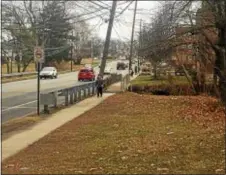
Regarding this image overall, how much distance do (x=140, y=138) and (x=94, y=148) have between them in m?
1.60

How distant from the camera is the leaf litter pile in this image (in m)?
8.73

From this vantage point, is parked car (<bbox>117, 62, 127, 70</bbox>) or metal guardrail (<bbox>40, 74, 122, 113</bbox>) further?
parked car (<bbox>117, 62, 127, 70</bbox>)

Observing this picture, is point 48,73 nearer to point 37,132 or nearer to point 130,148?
point 37,132

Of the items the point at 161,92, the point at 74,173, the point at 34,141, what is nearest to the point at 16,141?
the point at 34,141

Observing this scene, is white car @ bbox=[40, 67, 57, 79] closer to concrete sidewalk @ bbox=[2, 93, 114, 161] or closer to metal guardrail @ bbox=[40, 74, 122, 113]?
metal guardrail @ bbox=[40, 74, 122, 113]

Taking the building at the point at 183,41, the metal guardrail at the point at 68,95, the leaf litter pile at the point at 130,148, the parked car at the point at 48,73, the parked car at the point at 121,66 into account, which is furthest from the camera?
the parked car at the point at 121,66

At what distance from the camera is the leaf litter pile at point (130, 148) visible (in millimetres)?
8734

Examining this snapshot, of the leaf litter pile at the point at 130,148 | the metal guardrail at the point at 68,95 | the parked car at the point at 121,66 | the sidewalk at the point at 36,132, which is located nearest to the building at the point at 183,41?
the leaf litter pile at the point at 130,148

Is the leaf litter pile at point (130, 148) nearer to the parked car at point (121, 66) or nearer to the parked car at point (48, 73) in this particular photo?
the parked car at point (48, 73)

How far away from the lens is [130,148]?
35.4 ft

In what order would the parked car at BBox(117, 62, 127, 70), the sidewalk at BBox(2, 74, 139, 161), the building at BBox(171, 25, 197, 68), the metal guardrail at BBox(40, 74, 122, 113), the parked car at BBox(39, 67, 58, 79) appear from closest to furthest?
the sidewalk at BBox(2, 74, 139, 161) → the building at BBox(171, 25, 197, 68) → the metal guardrail at BBox(40, 74, 122, 113) → the parked car at BBox(39, 67, 58, 79) → the parked car at BBox(117, 62, 127, 70)

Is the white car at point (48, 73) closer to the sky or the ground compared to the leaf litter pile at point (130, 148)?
closer to the ground

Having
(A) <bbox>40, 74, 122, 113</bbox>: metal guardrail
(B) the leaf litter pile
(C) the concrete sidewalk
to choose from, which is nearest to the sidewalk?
(C) the concrete sidewalk

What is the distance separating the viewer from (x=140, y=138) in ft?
40.4
